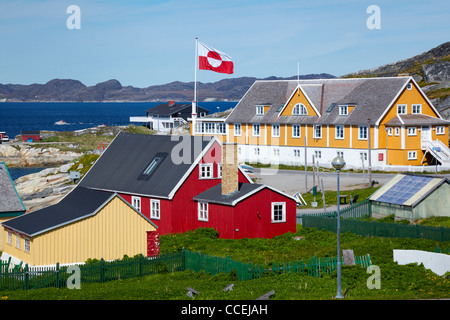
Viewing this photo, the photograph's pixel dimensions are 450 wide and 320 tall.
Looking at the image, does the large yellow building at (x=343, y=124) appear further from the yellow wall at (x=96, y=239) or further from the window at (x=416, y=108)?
the yellow wall at (x=96, y=239)

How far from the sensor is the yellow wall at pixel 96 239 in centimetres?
3122

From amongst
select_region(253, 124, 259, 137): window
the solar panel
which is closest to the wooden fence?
the solar panel

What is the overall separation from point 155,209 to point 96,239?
9303mm

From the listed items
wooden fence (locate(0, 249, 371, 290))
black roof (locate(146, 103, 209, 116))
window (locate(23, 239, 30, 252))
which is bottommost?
wooden fence (locate(0, 249, 371, 290))

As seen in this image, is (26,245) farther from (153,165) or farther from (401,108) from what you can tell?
(401,108)

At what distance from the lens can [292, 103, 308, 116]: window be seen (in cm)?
7181

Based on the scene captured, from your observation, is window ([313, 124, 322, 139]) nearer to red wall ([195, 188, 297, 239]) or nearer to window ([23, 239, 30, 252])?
red wall ([195, 188, 297, 239])

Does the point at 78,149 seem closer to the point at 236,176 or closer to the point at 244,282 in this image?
the point at 236,176

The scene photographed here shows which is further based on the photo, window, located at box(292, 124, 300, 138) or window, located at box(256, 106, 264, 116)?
window, located at box(256, 106, 264, 116)

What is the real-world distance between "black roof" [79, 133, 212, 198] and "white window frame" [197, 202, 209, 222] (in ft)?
6.26

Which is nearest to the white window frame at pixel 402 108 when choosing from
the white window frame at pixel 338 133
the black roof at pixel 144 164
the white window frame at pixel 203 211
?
the white window frame at pixel 338 133

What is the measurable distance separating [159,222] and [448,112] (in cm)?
4830

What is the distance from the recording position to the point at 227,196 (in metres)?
38.8
